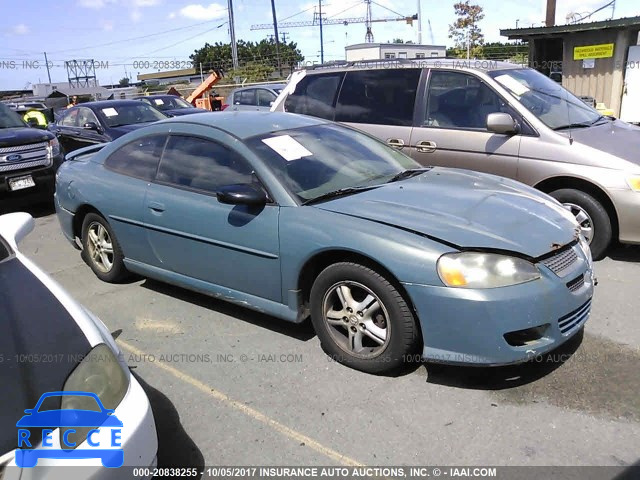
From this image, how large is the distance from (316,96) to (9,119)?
537 cm

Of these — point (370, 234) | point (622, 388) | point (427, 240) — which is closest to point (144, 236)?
point (370, 234)

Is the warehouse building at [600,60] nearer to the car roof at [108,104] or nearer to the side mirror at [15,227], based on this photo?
the car roof at [108,104]

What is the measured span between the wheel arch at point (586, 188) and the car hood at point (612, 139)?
12.8 inches

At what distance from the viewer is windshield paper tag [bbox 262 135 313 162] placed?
12.3 ft

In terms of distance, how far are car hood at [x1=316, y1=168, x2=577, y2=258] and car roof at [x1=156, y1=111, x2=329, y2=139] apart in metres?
0.94

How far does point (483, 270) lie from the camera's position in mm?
2848

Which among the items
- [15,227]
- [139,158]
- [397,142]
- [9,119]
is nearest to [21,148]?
[9,119]

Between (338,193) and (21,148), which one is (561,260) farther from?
(21,148)

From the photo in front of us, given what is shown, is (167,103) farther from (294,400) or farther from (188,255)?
(294,400)

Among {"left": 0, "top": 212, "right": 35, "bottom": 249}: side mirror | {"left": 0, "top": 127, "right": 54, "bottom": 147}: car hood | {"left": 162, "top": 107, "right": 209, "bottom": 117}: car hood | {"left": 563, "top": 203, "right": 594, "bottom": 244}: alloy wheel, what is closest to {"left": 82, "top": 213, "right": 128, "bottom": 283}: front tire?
{"left": 0, "top": 212, "right": 35, "bottom": 249}: side mirror

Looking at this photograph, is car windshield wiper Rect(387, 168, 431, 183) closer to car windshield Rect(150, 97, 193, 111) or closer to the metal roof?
the metal roof

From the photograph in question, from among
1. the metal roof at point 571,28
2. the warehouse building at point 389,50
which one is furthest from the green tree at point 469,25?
the metal roof at point 571,28

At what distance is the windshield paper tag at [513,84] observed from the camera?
533 cm

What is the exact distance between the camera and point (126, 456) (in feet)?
6.55
